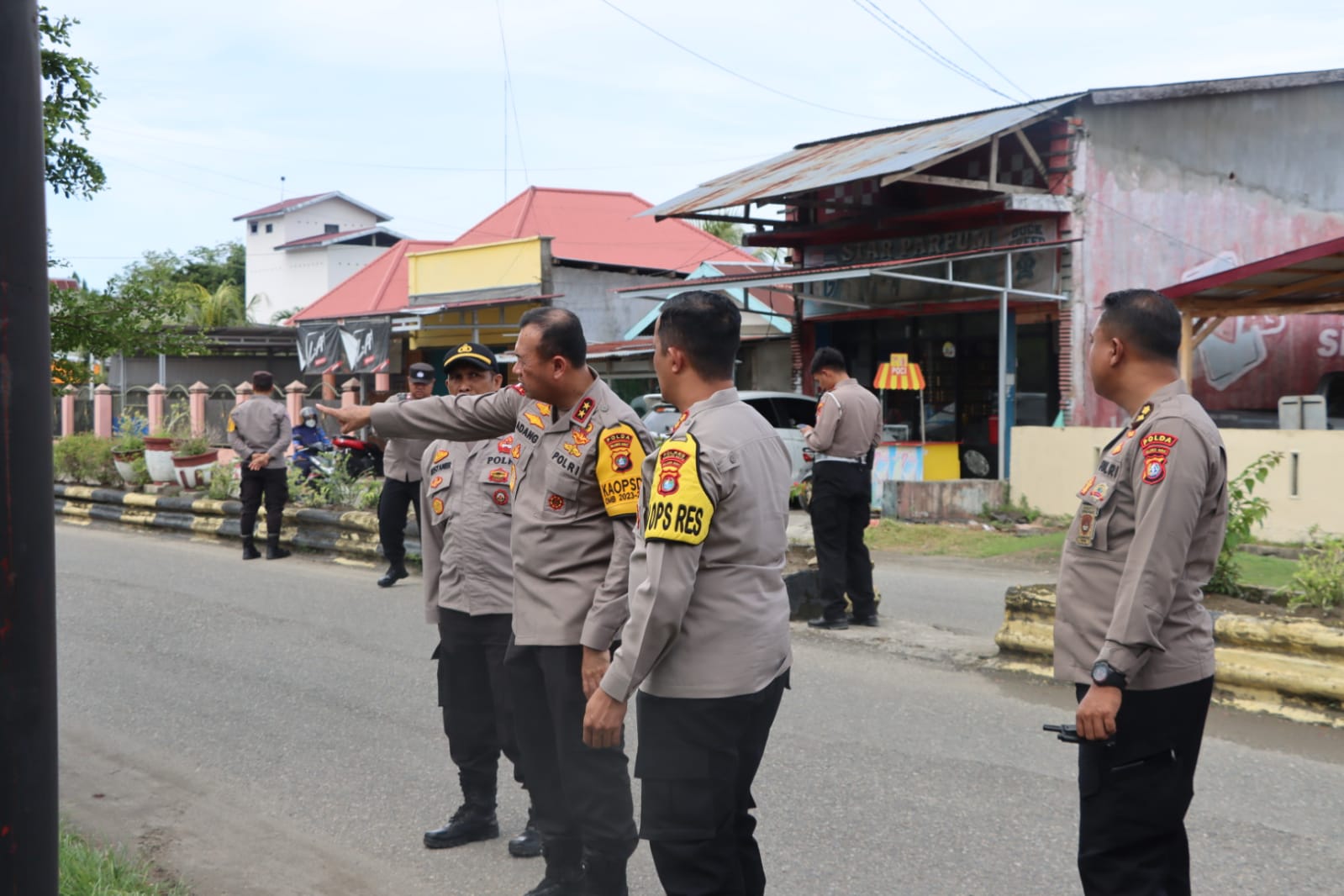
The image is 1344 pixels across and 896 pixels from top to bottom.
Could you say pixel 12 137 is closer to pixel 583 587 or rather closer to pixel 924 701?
pixel 583 587

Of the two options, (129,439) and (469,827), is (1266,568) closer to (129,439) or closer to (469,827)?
(469,827)

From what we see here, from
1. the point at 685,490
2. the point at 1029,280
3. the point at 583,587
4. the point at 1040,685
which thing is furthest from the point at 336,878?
the point at 1029,280

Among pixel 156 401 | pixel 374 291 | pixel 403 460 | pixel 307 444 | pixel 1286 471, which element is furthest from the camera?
pixel 374 291

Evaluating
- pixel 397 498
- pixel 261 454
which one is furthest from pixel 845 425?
pixel 261 454

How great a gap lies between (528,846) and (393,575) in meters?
6.42

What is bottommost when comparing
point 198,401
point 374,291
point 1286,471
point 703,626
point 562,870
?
point 562,870

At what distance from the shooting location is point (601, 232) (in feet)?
99.7

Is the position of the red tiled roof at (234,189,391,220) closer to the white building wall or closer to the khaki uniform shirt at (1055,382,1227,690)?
the white building wall

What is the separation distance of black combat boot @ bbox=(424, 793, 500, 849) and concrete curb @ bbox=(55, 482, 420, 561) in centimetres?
652

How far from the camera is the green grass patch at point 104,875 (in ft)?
13.7

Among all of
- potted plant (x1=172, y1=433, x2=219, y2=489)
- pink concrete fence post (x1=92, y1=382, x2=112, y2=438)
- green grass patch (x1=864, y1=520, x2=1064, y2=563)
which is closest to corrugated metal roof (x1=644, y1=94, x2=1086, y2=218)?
green grass patch (x1=864, y1=520, x2=1064, y2=563)

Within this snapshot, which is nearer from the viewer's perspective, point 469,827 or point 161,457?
point 469,827

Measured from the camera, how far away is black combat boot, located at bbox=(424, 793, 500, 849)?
4.90 meters

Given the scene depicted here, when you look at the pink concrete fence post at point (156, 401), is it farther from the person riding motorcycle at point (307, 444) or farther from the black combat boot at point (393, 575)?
the black combat boot at point (393, 575)
